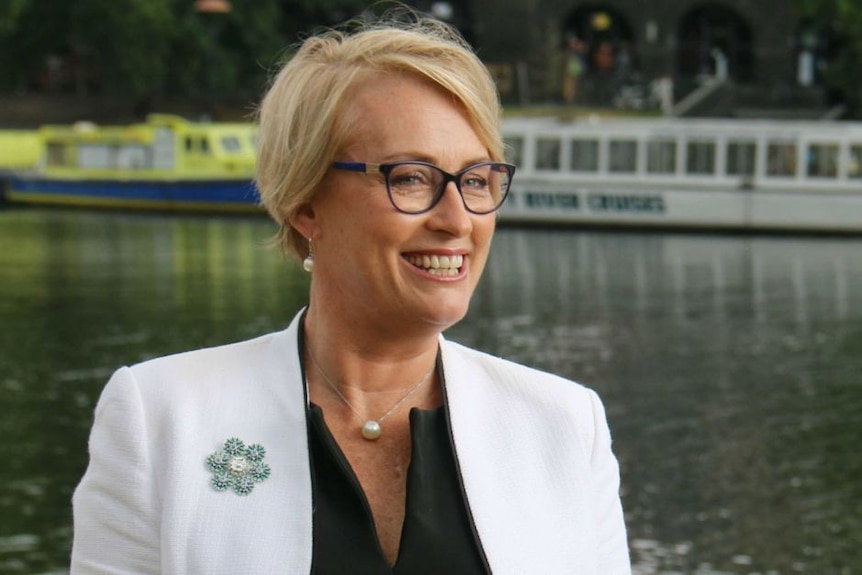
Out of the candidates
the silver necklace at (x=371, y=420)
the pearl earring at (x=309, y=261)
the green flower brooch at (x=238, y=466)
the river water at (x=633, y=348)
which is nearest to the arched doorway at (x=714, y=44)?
the river water at (x=633, y=348)

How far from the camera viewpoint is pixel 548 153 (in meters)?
39.2

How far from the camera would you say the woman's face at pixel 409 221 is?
301 centimetres

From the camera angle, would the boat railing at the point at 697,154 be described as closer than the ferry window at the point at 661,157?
Yes

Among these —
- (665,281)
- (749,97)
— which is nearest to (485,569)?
(665,281)

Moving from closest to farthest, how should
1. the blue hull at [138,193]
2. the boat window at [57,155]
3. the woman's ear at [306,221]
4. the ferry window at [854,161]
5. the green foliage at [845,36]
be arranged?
the woman's ear at [306,221] < the ferry window at [854,161] < the blue hull at [138,193] < the boat window at [57,155] < the green foliage at [845,36]

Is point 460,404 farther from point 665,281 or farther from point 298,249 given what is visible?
point 665,281

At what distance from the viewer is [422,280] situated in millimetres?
3008

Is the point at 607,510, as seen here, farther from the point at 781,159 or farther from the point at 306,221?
the point at 781,159

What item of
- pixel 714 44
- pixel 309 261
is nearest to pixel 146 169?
pixel 714 44

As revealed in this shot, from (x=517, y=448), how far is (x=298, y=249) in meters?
0.50

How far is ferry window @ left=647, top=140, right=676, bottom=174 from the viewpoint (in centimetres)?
3812

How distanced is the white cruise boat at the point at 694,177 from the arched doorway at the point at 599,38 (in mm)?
19636

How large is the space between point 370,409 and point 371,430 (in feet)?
0.18

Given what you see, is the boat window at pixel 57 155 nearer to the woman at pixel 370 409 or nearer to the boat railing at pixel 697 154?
the boat railing at pixel 697 154
